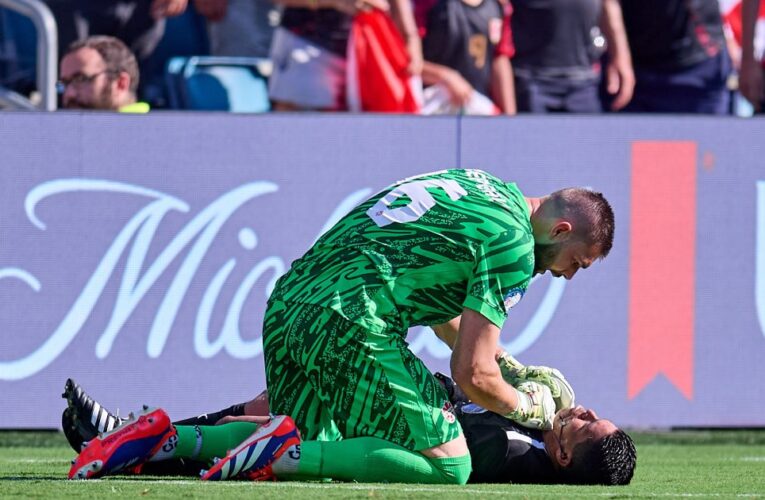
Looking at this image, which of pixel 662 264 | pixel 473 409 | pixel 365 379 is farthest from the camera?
pixel 662 264

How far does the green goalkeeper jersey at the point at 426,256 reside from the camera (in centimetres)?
516

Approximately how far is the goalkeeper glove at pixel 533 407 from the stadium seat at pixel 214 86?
432 cm

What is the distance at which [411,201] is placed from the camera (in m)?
5.36

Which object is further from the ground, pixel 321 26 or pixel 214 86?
pixel 321 26

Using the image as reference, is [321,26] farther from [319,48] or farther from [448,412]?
[448,412]

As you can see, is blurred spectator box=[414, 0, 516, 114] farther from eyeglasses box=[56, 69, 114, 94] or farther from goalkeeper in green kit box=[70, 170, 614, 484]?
goalkeeper in green kit box=[70, 170, 614, 484]

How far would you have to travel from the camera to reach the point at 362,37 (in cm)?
916

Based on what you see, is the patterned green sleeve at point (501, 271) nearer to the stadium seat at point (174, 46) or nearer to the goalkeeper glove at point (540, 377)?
the goalkeeper glove at point (540, 377)

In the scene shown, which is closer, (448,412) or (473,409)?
(448,412)

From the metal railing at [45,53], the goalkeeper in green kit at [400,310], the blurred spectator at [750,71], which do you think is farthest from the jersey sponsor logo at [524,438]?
the blurred spectator at [750,71]

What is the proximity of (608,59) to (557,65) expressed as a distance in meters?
0.41

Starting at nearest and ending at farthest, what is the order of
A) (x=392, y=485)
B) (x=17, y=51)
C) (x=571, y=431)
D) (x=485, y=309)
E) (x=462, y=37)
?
(x=485, y=309) < (x=392, y=485) < (x=571, y=431) < (x=462, y=37) < (x=17, y=51)

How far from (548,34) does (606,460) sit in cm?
475

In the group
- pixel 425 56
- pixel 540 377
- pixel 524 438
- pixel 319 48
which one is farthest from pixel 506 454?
pixel 425 56
